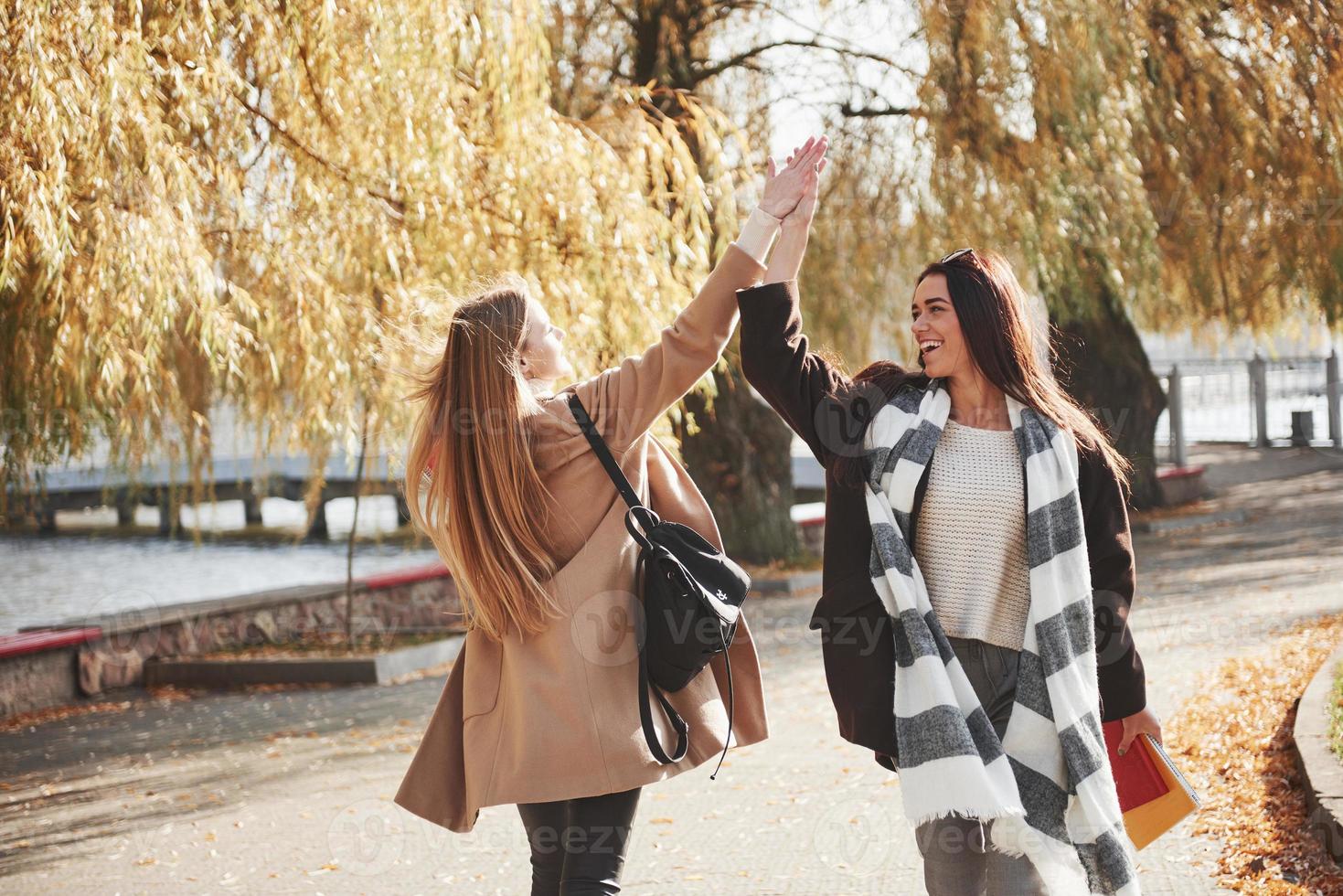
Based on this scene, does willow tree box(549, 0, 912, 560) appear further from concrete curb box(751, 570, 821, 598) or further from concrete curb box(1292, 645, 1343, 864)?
concrete curb box(1292, 645, 1343, 864)

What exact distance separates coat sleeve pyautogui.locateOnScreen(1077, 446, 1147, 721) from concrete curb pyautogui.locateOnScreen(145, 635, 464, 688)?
23.1 ft

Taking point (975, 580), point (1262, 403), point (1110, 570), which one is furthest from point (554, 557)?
point (1262, 403)

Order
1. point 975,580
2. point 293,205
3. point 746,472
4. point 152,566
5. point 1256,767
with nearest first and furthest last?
1. point 975,580
2. point 1256,767
3. point 293,205
4. point 746,472
5. point 152,566

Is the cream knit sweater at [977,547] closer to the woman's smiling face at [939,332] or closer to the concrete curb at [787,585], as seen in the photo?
the woman's smiling face at [939,332]

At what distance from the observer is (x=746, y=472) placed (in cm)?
1380

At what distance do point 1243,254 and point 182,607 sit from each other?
1016 centimetres

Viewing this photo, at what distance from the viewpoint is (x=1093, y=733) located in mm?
2645

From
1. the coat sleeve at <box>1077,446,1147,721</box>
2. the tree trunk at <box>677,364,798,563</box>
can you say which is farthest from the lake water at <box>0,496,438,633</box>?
the coat sleeve at <box>1077,446,1147,721</box>

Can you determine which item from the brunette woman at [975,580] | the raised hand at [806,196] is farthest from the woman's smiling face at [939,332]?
the raised hand at [806,196]

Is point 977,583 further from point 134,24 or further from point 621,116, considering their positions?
point 621,116

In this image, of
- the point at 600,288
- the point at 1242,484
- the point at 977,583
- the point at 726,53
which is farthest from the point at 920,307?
the point at 1242,484

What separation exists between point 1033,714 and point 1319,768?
249 centimetres

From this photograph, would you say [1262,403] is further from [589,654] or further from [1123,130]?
[589,654]

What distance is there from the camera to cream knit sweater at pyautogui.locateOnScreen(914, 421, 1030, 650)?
2713 mm
